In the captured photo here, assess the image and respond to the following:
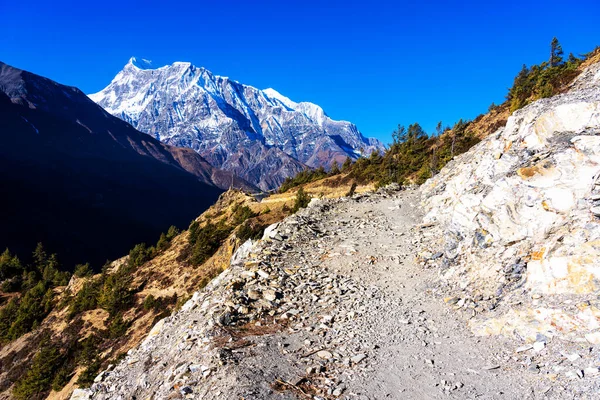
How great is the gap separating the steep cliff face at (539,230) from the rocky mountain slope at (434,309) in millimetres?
50

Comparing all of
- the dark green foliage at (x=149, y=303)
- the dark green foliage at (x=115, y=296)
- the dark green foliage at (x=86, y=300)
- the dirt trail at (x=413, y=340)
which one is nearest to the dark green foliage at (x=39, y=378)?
the dark green foliage at (x=115, y=296)

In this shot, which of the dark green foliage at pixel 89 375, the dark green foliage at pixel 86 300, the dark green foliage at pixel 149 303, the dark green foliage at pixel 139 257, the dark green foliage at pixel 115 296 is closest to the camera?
the dark green foliage at pixel 89 375

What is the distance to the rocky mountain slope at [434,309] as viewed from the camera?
868cm

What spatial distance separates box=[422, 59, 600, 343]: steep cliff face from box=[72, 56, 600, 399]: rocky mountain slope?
50 millimetres

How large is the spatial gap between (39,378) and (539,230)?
180ft

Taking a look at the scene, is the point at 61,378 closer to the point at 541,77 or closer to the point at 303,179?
the point at 303,179

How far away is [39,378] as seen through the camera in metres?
41.0

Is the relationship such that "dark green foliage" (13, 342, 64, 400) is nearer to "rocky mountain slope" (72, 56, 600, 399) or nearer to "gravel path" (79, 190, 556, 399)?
"rocky mountain slope" (72, 56, 600, 399)

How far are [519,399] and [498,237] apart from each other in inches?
292

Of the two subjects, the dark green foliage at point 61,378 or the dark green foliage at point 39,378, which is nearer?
the dark green foliage at point 61,378

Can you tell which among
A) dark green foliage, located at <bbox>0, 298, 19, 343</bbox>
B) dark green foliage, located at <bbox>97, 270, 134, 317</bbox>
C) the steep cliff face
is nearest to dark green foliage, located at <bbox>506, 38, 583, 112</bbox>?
the steep cliff face

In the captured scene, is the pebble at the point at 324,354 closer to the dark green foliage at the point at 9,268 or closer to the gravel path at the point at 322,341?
the gravel path at the point at 322,341

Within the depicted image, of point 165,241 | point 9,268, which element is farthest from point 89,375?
point 9,268

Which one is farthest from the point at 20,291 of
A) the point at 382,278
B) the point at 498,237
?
the point at 498,237
